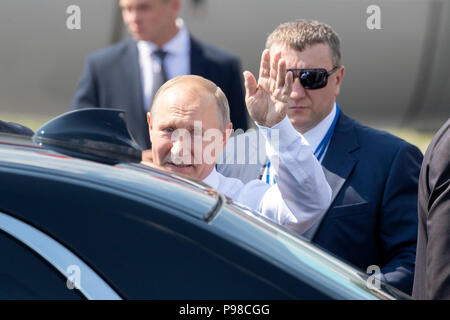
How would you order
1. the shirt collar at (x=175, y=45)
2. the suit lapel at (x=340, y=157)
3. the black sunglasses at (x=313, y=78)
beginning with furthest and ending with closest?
the shirt collar at (x=175, y=45) < the black sunglasses at (x=313, y=78) < the suit lapel at (x=340, y=157)

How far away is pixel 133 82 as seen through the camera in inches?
191

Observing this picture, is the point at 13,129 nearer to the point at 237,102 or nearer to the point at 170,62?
the point at 237,102

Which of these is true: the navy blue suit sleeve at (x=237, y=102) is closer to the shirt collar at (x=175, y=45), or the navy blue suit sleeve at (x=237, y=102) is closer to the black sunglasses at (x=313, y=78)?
the shirt collar at (x=175, y=45)

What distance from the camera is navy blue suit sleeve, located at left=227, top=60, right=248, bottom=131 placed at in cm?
465

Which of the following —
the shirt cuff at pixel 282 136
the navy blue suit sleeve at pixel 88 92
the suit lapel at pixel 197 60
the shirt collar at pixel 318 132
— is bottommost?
the shirt cuff at pixel 282 136

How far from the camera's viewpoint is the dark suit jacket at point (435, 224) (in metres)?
2.03

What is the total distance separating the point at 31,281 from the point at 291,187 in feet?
3.82

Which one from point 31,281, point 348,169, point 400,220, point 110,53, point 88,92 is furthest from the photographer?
point 110,53

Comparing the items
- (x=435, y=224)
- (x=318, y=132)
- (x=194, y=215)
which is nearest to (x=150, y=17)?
(x=318, y=132)

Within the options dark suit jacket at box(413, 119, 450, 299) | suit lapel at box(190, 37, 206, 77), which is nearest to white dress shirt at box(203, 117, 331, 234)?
dark suit jacket at box(413, 119, 450, 299)

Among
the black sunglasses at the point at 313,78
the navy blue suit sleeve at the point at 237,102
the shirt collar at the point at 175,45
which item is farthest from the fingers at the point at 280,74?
the shirt collar at the point at 175,45

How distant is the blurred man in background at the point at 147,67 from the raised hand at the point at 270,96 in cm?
219
